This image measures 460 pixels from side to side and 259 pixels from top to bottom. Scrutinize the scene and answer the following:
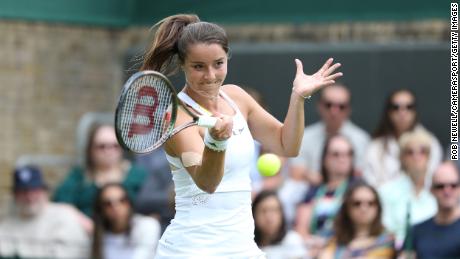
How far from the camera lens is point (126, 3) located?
1190cm

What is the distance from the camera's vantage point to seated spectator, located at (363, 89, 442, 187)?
937 centimetres

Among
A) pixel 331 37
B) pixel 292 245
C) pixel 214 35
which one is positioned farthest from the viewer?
pixel 331 37

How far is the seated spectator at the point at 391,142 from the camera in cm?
937

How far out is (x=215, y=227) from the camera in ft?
18.1

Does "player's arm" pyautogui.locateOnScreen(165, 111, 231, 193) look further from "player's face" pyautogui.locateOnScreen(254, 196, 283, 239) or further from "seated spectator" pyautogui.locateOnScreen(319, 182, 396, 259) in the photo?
"player's face" pyautogui.locateOnScreen(254, 196, 283, 239)

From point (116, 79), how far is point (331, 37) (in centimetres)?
242

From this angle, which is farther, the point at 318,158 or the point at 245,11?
the point at 245,11

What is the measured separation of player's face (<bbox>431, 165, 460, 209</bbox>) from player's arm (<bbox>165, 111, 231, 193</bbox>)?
3221 mm

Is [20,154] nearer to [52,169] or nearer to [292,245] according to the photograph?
[52,169]

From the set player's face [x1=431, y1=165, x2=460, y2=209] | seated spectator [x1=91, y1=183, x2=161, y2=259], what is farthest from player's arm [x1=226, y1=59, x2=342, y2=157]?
seated spectator [x1=91, y1=183, x2=161, y2=259]

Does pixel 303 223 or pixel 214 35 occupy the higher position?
pixel 214 35

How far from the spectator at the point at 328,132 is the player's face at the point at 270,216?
83 centimetres

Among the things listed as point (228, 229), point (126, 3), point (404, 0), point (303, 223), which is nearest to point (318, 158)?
point (303, 223)

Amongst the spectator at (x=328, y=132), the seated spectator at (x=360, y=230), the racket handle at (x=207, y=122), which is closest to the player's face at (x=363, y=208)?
the seated spectator at (x=360, y=230)
